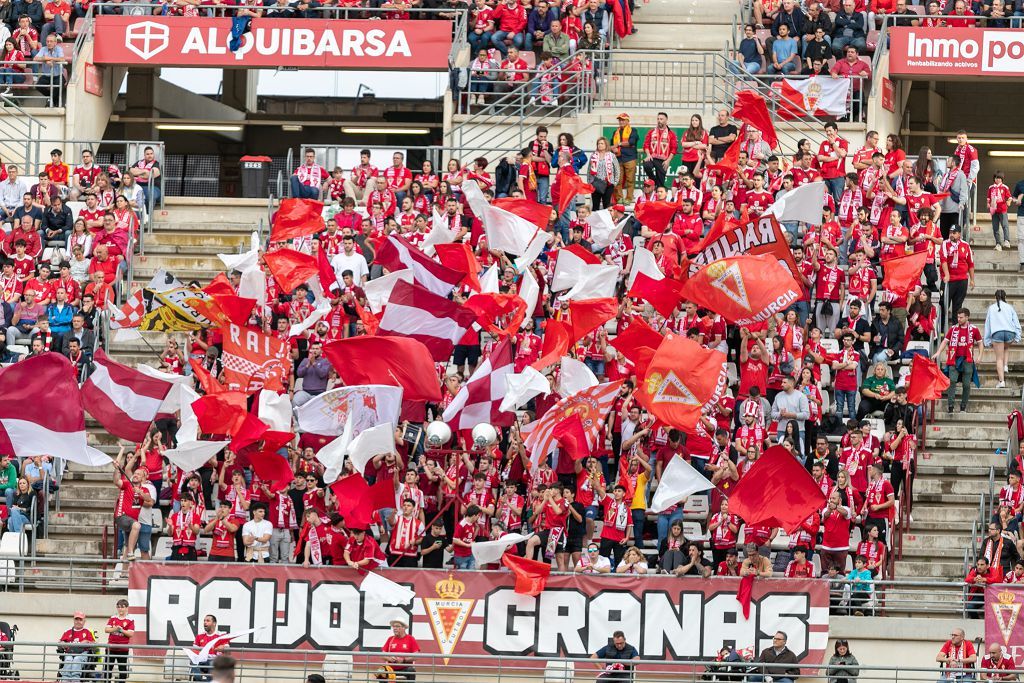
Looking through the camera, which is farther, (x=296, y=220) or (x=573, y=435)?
(x=296, y=220)

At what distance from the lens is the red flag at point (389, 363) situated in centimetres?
3019

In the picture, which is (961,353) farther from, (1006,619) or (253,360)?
(253,360)

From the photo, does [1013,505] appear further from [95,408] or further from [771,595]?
[95,408]

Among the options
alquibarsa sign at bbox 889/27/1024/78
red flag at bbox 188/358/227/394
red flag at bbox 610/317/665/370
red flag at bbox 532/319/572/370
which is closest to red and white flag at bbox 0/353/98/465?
red flag at bbox 188/358/227/394

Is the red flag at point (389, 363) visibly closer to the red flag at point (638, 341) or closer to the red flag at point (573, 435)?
the red flag at point (573, 435)

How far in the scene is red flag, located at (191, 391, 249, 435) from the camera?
30719mm

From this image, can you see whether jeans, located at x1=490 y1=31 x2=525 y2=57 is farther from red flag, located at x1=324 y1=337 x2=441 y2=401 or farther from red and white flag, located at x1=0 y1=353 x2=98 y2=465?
red and white flag, located at x1=0 y1=353 x2=98 y2=465

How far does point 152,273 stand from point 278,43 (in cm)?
717

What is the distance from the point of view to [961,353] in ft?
110

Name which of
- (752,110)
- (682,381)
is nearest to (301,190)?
(752,110)

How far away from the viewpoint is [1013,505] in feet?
99.9

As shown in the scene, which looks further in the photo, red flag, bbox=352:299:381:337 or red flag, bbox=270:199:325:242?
red flag, bbox=270:199:325:242

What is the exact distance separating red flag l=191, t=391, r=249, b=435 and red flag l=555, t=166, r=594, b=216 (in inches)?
254

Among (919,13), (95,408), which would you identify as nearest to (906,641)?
(95,408)
